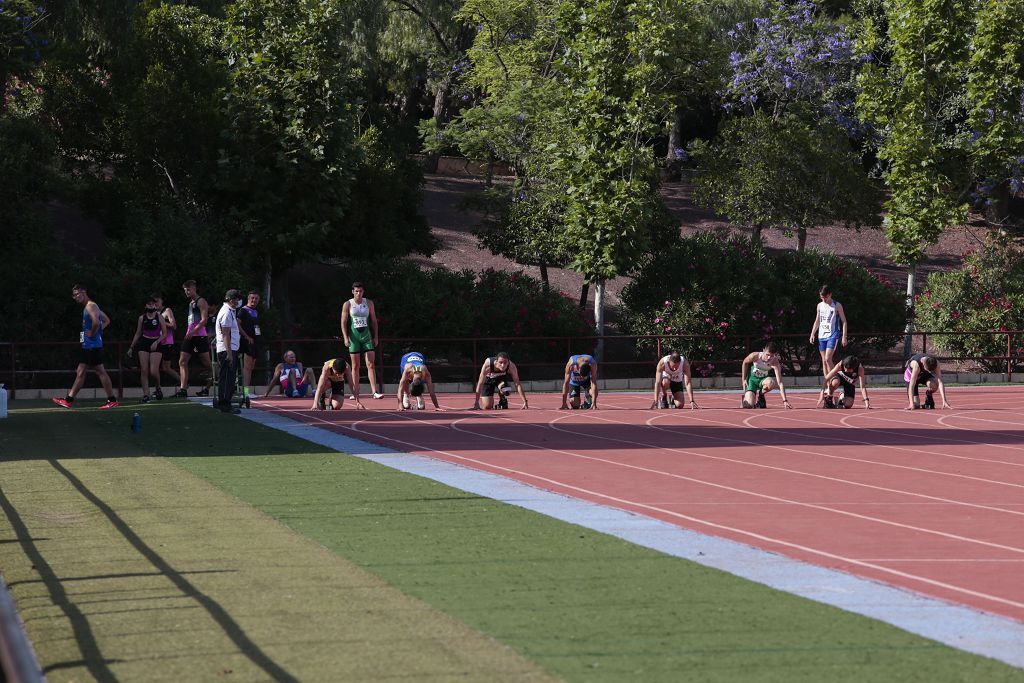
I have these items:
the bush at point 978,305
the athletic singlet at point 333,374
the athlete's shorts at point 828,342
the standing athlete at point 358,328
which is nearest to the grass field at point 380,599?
the athletic singlet at point 333,374

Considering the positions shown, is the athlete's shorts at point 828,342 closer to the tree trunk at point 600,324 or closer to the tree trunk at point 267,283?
the tree trunk at point 600,324

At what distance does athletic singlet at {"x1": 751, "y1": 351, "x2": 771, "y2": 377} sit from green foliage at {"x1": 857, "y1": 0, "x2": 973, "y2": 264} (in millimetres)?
13030

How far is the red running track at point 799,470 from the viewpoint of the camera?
9.07m

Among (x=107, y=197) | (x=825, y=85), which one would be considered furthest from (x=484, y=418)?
(x=825, y=85)

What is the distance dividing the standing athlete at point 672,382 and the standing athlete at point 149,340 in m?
8.18

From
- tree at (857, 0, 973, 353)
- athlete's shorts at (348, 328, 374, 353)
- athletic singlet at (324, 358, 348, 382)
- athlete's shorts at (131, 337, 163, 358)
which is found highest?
tree at (857, 0, 973, 353)

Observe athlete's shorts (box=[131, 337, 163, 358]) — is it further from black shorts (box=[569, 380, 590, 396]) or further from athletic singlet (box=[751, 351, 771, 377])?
athletic singlet (box=[751, 351, 771, 377])

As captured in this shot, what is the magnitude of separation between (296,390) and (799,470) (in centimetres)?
1300

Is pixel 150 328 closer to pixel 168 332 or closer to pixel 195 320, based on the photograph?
pixel 168 332

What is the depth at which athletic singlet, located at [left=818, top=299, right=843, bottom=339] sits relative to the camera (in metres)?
25.2

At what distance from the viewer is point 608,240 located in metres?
33.6

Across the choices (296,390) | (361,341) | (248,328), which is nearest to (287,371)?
(296,390)

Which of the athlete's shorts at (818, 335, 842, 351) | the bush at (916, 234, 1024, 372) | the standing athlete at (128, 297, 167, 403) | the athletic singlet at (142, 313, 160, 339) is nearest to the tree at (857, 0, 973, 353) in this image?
the bush at (916, 234, 1024, 372)

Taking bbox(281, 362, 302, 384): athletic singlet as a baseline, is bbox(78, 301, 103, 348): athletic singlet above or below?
above
